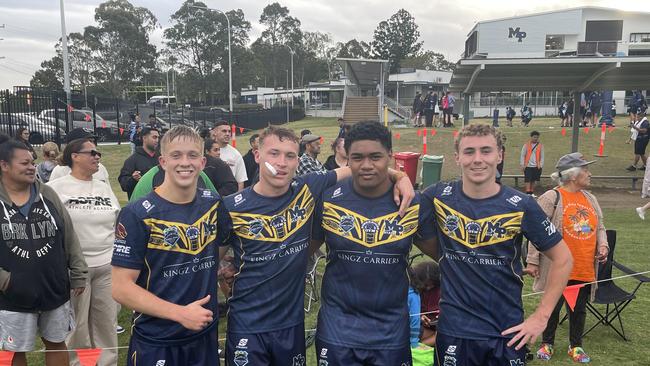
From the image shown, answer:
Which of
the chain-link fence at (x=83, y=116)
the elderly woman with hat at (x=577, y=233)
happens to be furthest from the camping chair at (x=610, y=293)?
the chain-link fence at (x=83, y=116)

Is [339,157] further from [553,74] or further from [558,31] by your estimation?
[558,31]

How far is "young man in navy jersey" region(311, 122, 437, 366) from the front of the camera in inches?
114

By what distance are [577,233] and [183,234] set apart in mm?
3941

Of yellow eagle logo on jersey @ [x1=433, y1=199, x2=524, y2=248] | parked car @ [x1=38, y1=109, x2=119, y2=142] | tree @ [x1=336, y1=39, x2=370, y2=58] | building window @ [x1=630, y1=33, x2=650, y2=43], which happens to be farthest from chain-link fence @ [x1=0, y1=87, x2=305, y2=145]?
tree @ [x1=336, y1=39, x2=370, y2=58]

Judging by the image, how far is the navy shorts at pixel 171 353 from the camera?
2.94m

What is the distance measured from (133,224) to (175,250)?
0.28 m

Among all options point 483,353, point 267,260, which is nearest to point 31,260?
point 267,260

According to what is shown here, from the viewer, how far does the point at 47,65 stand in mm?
64875

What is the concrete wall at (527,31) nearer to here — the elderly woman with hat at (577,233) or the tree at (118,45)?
the tree at (118,45)

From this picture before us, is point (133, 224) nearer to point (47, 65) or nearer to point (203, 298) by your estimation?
point (203, 298)

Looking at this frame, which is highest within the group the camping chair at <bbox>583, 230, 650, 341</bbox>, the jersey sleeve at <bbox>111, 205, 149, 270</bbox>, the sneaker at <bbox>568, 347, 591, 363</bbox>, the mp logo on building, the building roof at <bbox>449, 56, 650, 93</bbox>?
the mp logo on building

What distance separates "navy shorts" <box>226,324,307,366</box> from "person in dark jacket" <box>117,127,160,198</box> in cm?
394

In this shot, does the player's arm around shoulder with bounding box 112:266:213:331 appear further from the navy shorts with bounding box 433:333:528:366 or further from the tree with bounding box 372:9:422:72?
the tree with bounding box 372:9:422:72

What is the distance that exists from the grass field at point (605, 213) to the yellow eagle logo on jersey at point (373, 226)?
2.61 metres
